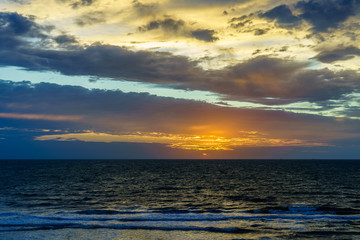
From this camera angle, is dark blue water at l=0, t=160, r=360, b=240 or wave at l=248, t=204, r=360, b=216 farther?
wave at l=248, t=204, r=360, b=216

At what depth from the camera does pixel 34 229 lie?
2842cm

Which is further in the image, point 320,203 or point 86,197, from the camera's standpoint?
point 86,197

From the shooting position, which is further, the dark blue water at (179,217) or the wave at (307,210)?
→ the wave at (307,210)

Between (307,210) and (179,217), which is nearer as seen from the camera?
(179,217)

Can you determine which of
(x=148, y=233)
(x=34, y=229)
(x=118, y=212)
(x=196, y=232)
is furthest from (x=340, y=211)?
(x=34, y=229)

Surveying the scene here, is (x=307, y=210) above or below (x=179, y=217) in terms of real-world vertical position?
above

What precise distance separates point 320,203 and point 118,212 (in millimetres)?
27322

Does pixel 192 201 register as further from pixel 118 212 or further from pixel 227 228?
pixel 227 228

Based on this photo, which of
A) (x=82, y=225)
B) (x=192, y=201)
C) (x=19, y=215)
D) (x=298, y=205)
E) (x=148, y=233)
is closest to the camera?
(x=148, y=233)

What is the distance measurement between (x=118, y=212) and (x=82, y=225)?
6696mm

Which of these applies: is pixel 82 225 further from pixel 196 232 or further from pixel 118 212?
pixel 196 232

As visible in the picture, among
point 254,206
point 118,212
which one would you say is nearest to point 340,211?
point 254,206

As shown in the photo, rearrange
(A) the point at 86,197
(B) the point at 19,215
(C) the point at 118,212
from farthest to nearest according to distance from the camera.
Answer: (A) the point at 86,197 < (C) the point at 118,212 < (B) the point at 19,215

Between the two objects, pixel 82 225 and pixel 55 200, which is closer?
pixel 82 225
